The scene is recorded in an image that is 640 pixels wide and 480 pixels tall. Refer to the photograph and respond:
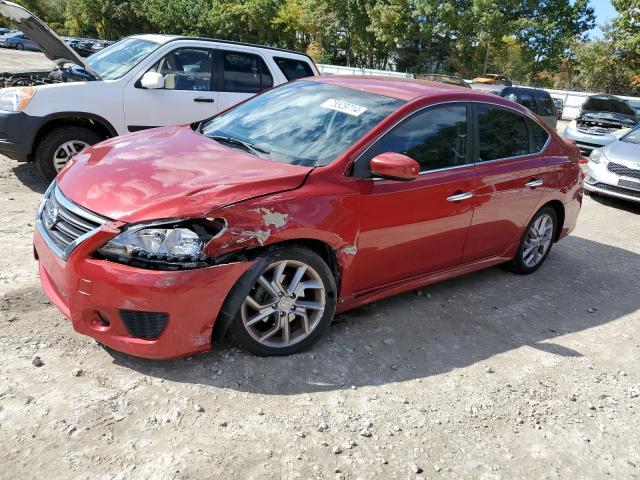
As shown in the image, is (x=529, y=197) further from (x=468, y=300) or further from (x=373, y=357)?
(x=373, y=357)

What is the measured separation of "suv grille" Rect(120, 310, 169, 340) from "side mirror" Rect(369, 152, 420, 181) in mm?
1550

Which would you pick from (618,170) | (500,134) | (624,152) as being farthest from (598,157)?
(500,134)

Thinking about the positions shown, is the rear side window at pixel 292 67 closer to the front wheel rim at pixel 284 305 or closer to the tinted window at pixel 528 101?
the front wheel rim at pixel 284 305

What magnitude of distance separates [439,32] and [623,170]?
106ft

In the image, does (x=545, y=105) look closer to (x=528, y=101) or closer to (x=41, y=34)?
(x=528, y=101)

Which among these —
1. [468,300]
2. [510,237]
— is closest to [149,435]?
[468,300]

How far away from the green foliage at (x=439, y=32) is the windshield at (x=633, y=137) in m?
24.3

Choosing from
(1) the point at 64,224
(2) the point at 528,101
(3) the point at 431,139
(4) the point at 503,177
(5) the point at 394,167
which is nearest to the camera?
(1) the point at 64,224

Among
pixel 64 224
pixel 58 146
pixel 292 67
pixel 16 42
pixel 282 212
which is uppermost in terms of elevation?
pixel 292 67

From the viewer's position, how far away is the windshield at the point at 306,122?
3.54 meters

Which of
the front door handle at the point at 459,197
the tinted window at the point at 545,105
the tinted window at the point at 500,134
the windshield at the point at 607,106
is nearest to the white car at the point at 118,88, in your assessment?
the tinted window at the point at 500,134

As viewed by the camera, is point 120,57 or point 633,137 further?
point 633,137

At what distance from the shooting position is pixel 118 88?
6.21 meters

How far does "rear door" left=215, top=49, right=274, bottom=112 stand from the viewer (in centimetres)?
704
